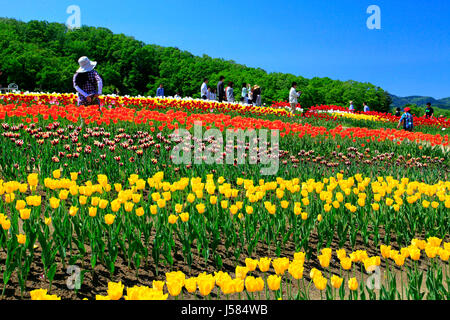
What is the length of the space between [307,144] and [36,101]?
31.7 ft

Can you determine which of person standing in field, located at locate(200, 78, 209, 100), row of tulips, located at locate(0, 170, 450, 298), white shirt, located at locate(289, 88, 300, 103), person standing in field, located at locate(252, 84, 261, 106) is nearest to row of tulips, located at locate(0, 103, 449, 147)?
row of tulips, located at locate(0, 170, 450, 298)

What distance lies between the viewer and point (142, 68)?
68.9 metres

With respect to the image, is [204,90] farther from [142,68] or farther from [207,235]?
[142,68]

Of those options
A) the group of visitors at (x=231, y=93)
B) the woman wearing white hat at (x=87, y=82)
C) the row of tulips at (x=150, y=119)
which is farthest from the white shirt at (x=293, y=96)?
the woman wearing white hat at (x=87, y=82)

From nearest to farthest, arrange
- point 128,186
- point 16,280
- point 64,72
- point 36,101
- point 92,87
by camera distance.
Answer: point 16,280 → point 128,186 → point 92,87 → point 36,101 → point 64,72

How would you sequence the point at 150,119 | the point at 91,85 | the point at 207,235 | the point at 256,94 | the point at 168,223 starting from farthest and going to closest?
the point at 256,94 < the point at 91,85 < the point at 150,119 < the point at 207,235 < the point at 168,223

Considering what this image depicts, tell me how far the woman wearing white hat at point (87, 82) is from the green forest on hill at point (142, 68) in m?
43.9

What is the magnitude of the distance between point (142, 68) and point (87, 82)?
60.9 m

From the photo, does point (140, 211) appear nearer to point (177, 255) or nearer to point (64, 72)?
point (177, 255)

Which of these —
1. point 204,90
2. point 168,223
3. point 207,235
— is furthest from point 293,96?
point 168,223

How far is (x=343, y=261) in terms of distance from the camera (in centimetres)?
282

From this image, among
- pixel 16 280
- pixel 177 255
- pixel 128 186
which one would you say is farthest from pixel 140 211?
pixel 128 186

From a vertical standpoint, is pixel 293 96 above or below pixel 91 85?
above

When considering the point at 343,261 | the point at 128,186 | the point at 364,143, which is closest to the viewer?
the point at 343,261
